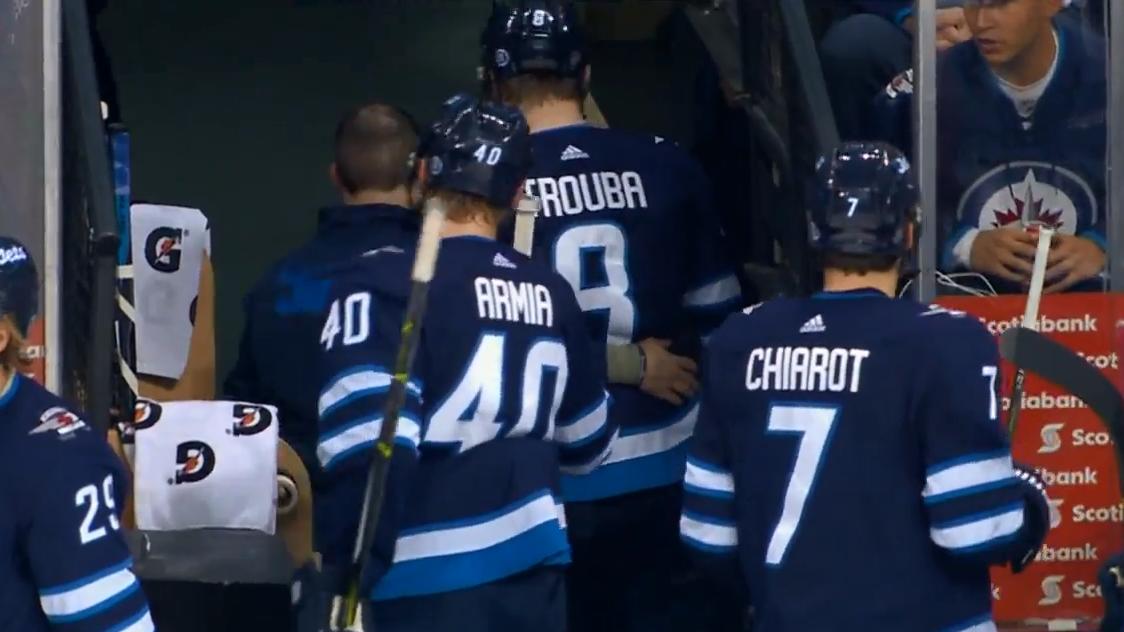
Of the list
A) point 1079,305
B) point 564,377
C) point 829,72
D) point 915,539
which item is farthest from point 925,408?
point 829,72

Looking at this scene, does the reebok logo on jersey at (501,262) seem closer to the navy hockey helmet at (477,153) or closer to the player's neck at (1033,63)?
the navy hockey helmet at (477,153)

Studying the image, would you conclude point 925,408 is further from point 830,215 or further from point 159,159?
point 159,159

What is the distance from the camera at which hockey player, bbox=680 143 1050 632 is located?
11.3 ft

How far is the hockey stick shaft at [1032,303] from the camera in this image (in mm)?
3961

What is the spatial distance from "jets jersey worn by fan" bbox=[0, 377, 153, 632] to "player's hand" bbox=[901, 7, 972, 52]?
2.13 meters

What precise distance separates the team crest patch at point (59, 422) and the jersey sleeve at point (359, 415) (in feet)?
1.60

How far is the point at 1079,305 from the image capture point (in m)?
4.48

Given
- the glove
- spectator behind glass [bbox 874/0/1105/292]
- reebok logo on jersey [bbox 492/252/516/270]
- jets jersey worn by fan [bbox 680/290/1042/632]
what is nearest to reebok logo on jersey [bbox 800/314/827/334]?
jets jersey worn by fan [bbox 680/290/1042/632]

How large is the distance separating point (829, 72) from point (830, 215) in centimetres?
153

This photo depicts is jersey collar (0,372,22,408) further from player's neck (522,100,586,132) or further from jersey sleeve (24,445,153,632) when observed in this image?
player's neck (522,100,586,132)

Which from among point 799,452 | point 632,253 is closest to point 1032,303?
point 799,452

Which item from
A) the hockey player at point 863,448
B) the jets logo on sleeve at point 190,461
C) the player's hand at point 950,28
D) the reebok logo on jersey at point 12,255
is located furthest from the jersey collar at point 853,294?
the jets logo on sleeve at point 190,461

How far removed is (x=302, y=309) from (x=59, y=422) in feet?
4.37

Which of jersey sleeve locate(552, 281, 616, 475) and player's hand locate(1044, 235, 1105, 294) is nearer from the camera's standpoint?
jersey sleeve locate(552, 281, 616, 475)
